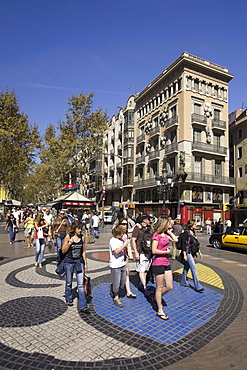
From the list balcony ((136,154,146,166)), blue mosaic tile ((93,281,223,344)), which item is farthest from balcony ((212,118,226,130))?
blue mosaic tile ((93,281,223,344))

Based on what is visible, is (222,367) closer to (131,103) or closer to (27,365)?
(27,365)

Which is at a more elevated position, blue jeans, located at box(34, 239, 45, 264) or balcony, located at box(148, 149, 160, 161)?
balcony, located at box(148, 149, 160, 161)

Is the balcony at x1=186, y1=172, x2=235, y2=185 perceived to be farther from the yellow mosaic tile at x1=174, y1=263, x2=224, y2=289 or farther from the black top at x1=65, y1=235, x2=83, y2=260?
the black top at x1=65, y1=235, x2=83, y2=260

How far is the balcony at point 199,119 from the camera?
3127cm

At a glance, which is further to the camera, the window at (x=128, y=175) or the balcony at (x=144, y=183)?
the window at (x=128, y=175)

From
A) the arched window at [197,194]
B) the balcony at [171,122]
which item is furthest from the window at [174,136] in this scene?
the arched window at [197,194]

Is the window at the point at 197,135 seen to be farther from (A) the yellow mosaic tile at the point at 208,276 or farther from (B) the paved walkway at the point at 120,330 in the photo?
(B) the paved walkway at the point at 120,330

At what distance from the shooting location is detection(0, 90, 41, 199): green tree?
1085 inches

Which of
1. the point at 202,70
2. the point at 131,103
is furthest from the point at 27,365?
the point at 131,103

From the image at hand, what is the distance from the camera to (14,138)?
29.0m

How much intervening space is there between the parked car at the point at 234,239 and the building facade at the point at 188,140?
13.6 metres

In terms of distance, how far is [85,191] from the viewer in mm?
63312

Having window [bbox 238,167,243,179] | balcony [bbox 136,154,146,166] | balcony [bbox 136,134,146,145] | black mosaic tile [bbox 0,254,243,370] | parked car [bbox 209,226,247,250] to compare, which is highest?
balcony [bbox 136,134,146,145]

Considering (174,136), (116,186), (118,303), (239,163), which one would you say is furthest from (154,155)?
(118,303)
